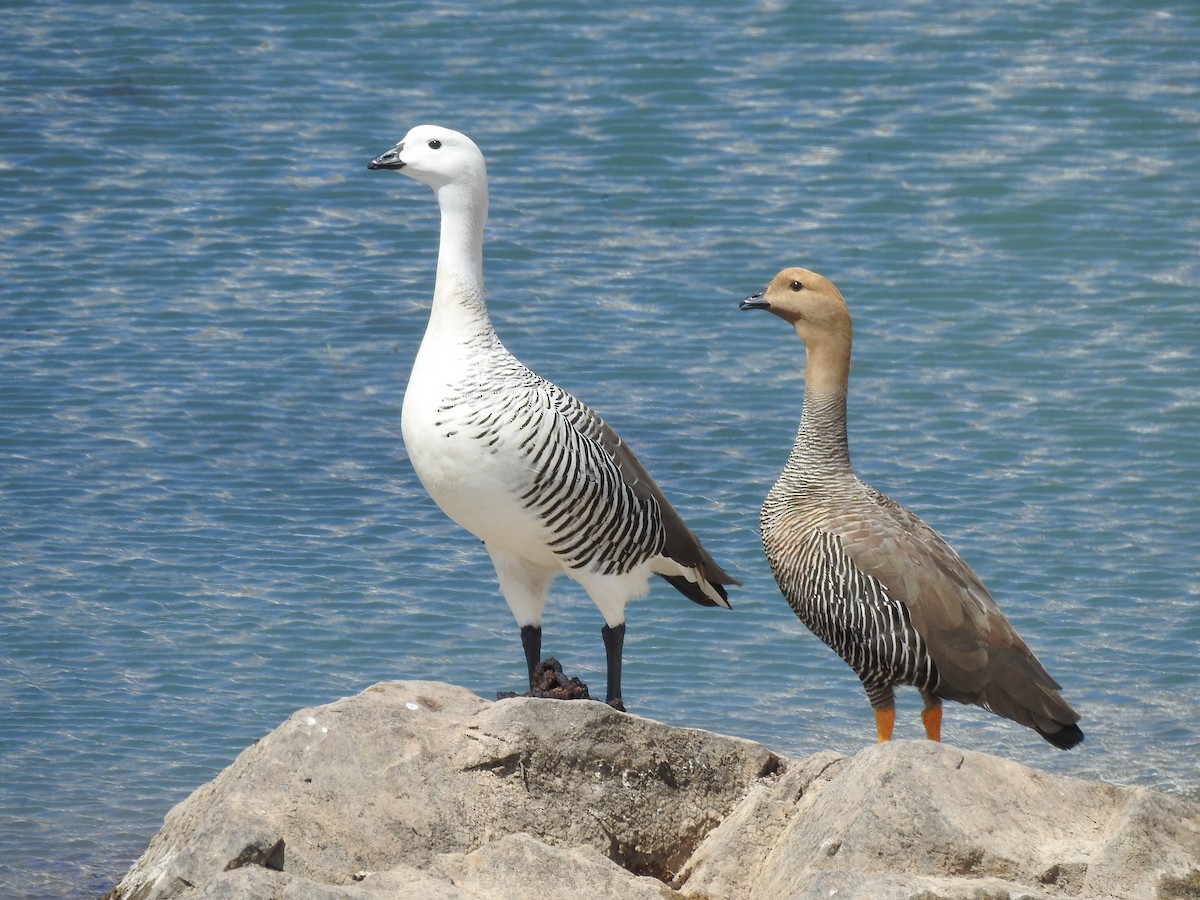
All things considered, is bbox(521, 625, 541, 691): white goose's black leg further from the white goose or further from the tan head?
the tan head

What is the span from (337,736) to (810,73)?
39.7 feet

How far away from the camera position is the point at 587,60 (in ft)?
56.3

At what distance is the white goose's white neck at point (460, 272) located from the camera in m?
7.43

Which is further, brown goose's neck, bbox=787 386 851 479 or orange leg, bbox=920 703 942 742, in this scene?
brown goose's neck, bbox=787 386 851 479

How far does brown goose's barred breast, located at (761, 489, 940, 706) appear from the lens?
750cm

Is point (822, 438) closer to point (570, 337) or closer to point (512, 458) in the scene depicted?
point (512, 458)

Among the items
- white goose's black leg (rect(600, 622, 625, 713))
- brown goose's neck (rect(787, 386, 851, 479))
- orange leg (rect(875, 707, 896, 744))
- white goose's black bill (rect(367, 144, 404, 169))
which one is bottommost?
orange leg (rect(875, 707, 896, 744))

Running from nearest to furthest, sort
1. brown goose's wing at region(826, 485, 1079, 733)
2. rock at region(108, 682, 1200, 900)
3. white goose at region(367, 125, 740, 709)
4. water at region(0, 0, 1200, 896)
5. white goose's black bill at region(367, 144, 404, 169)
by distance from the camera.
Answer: rock at region(108, 682, 1200, 900) → white goose at region(367, 125, 740, 709) → brown goose's wing at region(826, 485, 1079, 733) → white goose's black bill at region(367, 144, 404, 169) → water at region(0, 0, 1200, 896)

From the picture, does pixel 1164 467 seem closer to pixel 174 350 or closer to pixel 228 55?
pixel 174 350

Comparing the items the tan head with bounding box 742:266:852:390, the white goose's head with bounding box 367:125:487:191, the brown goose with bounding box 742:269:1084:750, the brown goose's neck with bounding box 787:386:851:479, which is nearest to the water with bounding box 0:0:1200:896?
the brown goose with bounding box 742:269:1084:750

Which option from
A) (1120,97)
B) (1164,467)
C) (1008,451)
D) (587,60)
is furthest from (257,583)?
(1120,97)

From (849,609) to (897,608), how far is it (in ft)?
0.61

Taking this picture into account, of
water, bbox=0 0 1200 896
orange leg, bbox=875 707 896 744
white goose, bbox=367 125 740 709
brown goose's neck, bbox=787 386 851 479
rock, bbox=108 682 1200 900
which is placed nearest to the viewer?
rock, bbox=108 682 1200 900

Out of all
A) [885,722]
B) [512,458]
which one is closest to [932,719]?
[885,722]
